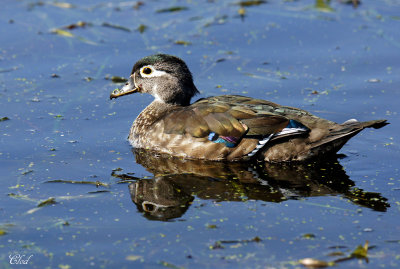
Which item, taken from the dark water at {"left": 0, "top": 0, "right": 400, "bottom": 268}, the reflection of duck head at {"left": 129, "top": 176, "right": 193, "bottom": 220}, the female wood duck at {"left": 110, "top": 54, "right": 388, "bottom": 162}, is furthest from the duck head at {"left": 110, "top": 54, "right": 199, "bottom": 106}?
the reflection of duck head at {"left": 129, "top": 176, "right": 193, "bottom": 220}

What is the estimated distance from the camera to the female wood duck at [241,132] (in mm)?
9336

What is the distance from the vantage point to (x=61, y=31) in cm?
1398

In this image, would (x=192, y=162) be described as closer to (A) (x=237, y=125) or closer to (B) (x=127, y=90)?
(A) (x=237, y=125)

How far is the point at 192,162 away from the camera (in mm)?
9703

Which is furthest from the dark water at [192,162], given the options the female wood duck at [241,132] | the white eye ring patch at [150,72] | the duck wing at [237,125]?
the white eye ring patch at [150,72]

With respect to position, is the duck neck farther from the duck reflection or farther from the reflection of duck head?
the reflection of duck head

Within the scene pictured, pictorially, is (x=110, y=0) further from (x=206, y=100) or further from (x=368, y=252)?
(x=368, y=252)

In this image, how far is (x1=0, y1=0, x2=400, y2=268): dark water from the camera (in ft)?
Answer: 23.4

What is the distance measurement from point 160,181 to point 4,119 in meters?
3.07

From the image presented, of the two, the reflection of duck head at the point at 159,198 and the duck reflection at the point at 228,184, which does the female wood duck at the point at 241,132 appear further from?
the reflection of duck head at the point at 159,198

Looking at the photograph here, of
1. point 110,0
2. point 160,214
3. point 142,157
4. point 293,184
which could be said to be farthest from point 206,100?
point 110,0

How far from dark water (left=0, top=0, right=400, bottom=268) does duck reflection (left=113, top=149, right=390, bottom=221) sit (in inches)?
1.0

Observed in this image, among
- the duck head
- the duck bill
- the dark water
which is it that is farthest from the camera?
the duck bill

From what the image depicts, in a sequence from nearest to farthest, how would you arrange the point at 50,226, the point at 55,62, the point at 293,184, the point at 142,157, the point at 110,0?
the point at 50,226 < the point at 293,184 < the point at 142,157 < the point at 55,62 < the point at 110,0
